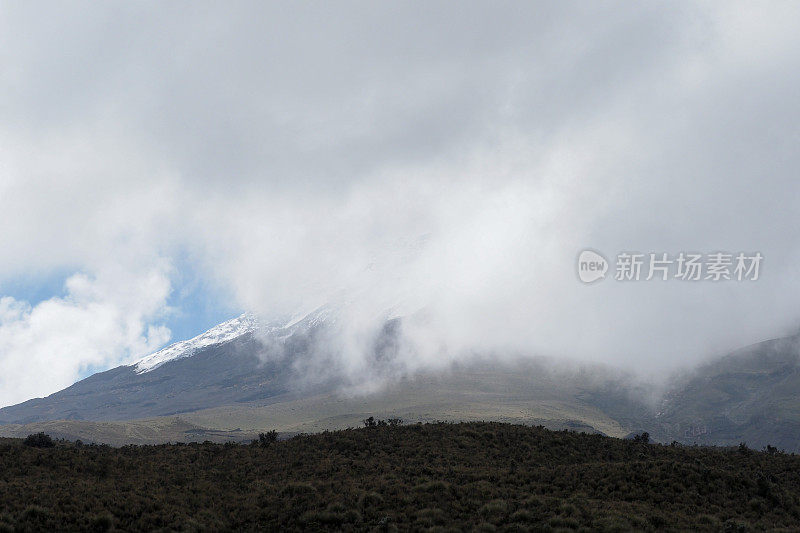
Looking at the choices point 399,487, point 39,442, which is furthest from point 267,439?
point 399,487

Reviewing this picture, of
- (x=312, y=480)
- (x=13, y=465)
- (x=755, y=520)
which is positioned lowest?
(x=755, y=520)

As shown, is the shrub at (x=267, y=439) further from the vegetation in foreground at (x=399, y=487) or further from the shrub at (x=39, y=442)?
the shrub at (x=39, y=442)

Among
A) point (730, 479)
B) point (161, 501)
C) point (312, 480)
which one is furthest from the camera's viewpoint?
point (312, 480)

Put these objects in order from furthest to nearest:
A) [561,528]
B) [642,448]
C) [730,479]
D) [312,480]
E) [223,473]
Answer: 1. [642,448]
2. [223,473]
3. [312,480]
4. [730,479]
5. [561,528]

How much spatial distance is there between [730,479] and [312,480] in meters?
23.7

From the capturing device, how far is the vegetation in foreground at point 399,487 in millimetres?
24703

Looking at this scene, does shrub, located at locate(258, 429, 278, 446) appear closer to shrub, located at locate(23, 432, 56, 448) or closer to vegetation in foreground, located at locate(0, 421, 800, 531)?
vegetation in foreground, located at locate(0, 421, 800, 531)

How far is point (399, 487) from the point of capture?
2989cm

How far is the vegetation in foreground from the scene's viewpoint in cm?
2470

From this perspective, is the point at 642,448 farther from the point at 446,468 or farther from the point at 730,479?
the point at 446,468

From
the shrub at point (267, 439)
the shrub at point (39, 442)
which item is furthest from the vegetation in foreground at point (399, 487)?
the shrub at point (267, 439)

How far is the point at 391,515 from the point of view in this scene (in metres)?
25.7

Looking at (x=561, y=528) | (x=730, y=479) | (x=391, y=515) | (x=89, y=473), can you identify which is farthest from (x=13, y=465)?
(x=730, y=479)

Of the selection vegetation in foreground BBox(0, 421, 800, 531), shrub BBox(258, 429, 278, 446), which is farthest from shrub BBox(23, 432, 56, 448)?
shrub BBox(258, 429, 278, 446)
